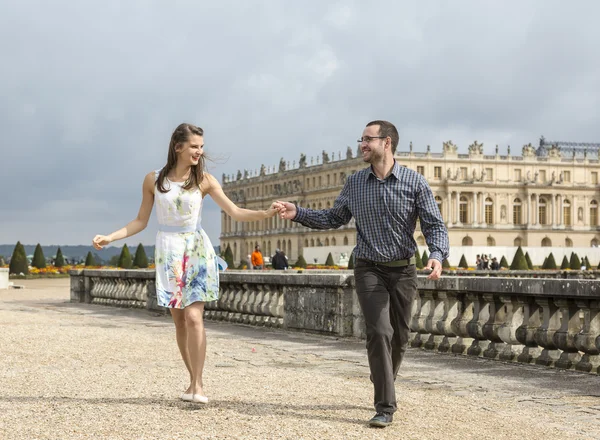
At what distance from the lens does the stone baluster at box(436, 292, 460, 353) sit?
820cm

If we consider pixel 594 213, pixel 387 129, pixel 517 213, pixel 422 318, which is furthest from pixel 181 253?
pixel 594 213

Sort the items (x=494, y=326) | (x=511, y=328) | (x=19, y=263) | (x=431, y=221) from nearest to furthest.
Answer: (x=431, y=221)
(x=511, y=328)
(x=494, y=326)
(x=19, y=263)

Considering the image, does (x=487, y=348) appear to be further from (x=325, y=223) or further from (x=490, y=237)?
(x=490, y=237)

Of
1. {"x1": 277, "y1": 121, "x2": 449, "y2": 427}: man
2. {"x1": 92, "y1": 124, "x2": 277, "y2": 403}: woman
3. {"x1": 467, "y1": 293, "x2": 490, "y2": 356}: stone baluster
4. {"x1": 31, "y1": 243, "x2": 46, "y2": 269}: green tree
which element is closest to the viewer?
{"x1": 277, "y1": 121, "x2": 449, "y2": 427}: man

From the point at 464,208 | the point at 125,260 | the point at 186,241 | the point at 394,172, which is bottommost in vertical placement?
the point at 186,241

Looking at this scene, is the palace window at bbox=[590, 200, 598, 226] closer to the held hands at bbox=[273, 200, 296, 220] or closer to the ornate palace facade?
the ornate palace facade

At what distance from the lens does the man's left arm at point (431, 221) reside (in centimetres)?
486

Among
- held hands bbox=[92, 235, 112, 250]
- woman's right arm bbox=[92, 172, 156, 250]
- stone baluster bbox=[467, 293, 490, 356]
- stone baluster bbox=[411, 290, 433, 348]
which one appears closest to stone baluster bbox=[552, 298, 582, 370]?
stone baluster bbox=[467, 293, 490, 356]

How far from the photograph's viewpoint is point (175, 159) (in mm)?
5117

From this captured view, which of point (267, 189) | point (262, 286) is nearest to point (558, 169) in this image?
point (267, 189)

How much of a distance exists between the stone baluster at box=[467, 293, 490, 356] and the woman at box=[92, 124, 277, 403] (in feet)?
10.8

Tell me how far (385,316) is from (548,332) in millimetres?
2833

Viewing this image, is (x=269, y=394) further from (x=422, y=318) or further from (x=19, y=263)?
(x=19, y=263)

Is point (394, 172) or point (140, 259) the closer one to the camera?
Result: point (394, 172)
